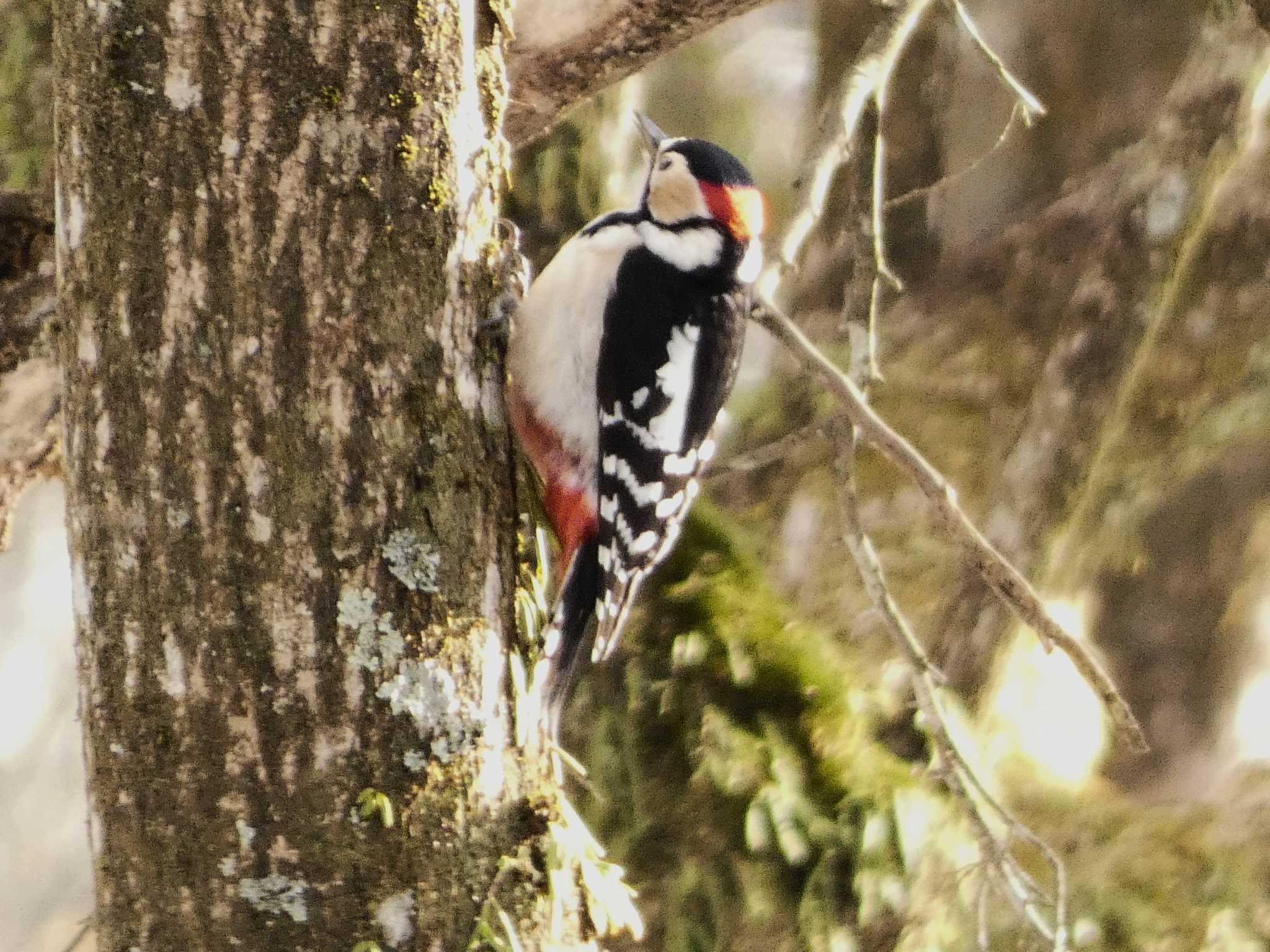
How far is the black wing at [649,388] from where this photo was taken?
1.81 meters

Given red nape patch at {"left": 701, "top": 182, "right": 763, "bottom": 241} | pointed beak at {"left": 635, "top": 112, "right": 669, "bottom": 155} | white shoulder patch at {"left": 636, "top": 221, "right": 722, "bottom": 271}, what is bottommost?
white shoulder patch at {"left": 636, "top": 221, "right": 722, "bottom": 271}

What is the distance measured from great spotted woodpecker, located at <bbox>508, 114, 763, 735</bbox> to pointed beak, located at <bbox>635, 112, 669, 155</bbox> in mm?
125

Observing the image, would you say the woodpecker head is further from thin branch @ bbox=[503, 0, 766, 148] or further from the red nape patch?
thin branch @ bbox=[503, 0, 766, 148]

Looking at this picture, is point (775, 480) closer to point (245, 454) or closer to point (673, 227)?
point (673, 227)

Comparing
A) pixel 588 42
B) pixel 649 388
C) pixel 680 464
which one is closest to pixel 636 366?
pixel 649 388

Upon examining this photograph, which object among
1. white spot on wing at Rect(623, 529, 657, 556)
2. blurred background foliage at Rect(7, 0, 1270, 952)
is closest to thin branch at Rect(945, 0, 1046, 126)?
blurred background foliage at Rect(7, 0, 1270, 952)

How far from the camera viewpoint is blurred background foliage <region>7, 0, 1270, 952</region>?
8.02ft

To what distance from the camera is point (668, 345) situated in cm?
183

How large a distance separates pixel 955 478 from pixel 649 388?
1256mm

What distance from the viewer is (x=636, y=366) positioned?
182cm

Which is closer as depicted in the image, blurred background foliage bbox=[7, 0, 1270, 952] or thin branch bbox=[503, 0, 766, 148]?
thin branch bbox=[503, 0, 766, 148]

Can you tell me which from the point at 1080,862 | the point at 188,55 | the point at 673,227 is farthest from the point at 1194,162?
the point at 188,55

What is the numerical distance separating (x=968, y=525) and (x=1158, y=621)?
325cm

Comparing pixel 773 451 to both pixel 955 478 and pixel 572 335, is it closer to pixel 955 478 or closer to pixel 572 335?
pixel 572 335
